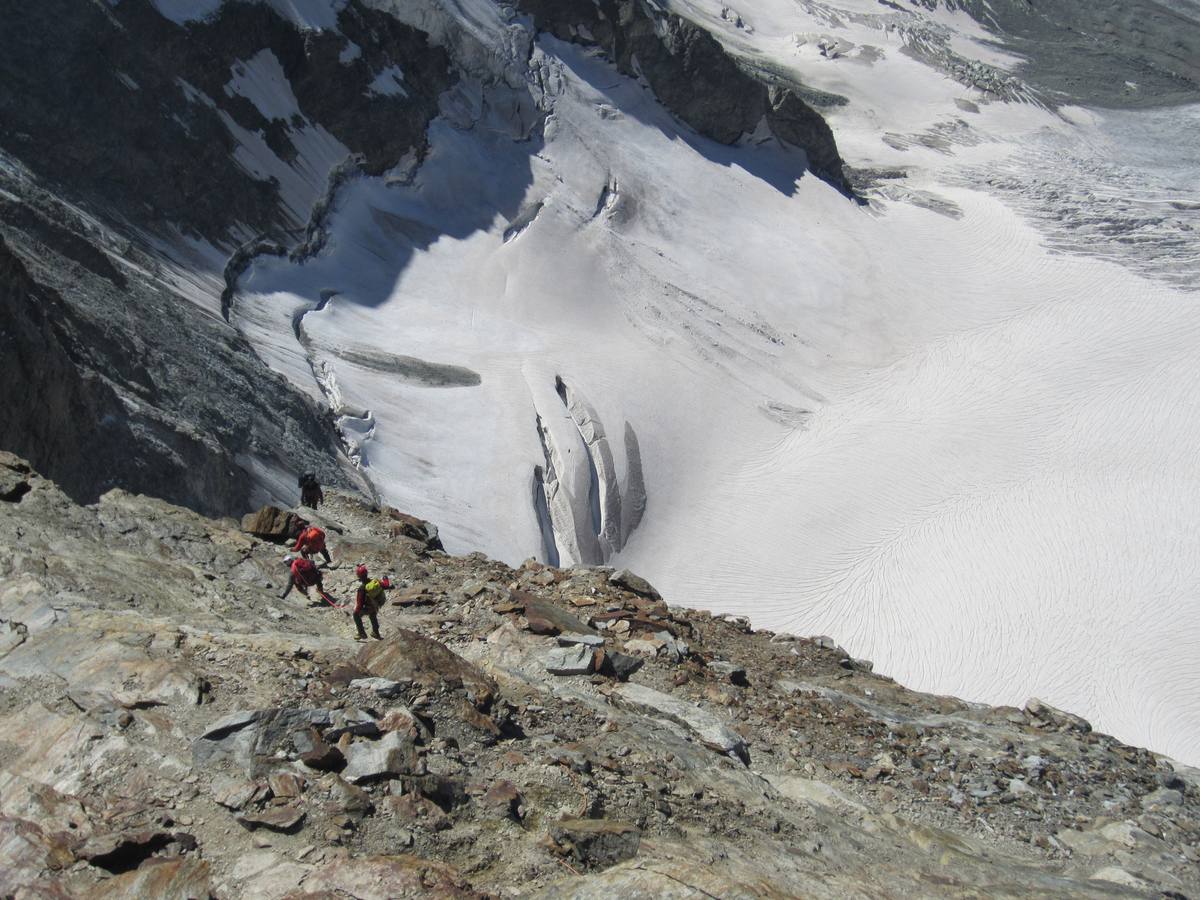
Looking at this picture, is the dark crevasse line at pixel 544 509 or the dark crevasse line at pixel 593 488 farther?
the dark crevasse line at pixel 593 488

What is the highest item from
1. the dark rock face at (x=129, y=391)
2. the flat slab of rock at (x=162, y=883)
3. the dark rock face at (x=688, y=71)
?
the dark rock face at (x=688, y=71)

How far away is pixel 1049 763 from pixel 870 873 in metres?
5.31

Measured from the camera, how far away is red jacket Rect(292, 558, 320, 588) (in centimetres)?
1284

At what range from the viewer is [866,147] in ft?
238

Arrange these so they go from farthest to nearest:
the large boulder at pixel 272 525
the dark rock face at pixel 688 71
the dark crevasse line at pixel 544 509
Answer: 1. the dark rock face at pixel 688 71
2. the dark crevasse line at pixel 544 509
3. the large boulder at pixel 272 525

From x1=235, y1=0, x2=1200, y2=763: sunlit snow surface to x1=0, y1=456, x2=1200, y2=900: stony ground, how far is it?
60.8ft

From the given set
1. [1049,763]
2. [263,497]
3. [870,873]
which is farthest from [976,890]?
[263,497]

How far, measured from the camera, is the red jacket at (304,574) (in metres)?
12.8

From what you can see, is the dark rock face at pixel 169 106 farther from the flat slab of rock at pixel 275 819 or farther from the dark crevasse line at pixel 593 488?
the flat slab of rock at pixel 275 819

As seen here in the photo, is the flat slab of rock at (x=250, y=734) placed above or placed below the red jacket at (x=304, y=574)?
above

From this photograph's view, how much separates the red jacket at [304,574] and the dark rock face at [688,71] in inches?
2006

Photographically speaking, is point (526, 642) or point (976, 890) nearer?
point (976, 890)

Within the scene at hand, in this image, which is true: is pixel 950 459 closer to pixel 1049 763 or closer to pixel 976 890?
pixel 1049 763

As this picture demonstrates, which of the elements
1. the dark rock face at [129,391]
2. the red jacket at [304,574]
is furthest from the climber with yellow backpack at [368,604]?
the dark rock face at [129,391]
